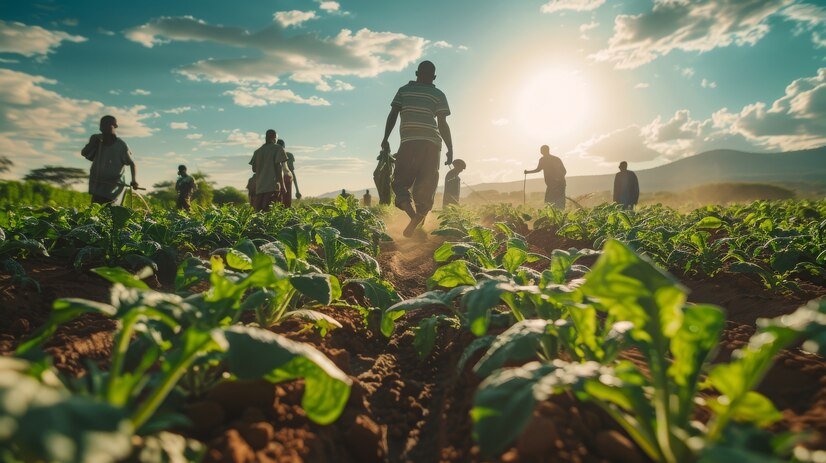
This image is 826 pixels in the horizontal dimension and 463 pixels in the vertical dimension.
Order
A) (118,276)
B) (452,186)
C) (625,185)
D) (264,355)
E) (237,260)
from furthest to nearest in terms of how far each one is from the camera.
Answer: (452,186)
(625,185)
(237,260)
(118,276)
(264,355)

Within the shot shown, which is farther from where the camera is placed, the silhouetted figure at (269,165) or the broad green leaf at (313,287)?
the silhouetted figure at (269,165)

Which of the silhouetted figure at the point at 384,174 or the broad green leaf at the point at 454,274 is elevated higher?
the silhouetted figure at the point at 384,174

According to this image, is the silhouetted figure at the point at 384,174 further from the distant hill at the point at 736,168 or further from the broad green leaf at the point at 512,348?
the distant hill at the point at 736,168

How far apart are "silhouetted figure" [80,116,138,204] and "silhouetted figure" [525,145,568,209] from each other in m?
8.83

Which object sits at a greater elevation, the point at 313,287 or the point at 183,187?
the point at 183,187


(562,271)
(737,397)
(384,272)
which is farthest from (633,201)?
(737,397)

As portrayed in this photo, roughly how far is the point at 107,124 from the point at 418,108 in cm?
462

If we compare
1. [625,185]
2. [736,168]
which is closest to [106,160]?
[625,185]

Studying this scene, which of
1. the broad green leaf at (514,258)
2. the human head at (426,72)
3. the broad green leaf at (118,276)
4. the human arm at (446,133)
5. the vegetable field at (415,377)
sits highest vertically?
the human head at (426,72)

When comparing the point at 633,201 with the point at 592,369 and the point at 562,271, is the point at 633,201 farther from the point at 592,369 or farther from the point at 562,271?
the point at 592,369

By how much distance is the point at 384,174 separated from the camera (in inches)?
264

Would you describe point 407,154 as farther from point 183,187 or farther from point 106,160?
point 183,187

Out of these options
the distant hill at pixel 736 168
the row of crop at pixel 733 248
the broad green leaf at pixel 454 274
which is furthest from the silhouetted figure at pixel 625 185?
the distant hill at pixel 736 168

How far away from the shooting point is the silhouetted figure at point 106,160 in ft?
20.4
